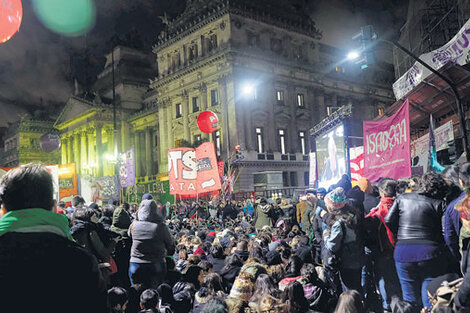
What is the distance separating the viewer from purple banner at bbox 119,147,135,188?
18.3 m

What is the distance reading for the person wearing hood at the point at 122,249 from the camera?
23.4 feet

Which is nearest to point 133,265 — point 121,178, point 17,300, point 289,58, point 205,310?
point 205,310

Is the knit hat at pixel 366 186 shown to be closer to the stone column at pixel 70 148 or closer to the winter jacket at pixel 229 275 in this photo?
the winter jacket at pixel 229 275

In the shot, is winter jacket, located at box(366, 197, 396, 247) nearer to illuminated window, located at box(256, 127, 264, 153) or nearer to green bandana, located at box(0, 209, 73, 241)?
green bandana, located at box(0, 209, 73, 241)

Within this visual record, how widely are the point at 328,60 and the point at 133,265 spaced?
4914cm

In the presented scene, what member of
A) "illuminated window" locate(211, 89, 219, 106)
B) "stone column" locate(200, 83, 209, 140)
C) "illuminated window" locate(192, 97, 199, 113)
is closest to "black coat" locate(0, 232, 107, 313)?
"illuminated window" locate(211, 89, 219, 106)

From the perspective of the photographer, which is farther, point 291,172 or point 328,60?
point 328,60

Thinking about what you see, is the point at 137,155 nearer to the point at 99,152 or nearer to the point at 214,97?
the point at 99,152

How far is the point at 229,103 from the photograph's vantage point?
38.9 metres

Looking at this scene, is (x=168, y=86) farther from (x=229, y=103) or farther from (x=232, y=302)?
(x=232, y=302)

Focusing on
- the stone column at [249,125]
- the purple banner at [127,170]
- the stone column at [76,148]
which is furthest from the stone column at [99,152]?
the purple banner at [127,170]

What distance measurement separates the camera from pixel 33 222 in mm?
2059

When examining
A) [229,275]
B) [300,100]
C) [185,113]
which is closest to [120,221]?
[229,275]

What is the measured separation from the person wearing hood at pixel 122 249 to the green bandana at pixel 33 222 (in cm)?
513
